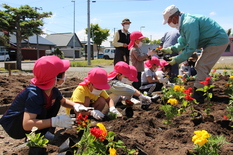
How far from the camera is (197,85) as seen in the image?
4.41 metres

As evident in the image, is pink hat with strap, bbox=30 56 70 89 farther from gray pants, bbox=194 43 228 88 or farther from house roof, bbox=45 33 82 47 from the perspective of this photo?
house roof, bbox=45 33 82 47

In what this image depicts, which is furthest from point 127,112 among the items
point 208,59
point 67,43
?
point 67,43

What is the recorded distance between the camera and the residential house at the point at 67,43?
51125 millimetres

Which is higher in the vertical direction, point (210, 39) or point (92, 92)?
point (210, 39)

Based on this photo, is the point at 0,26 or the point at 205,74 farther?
the point at 0,26

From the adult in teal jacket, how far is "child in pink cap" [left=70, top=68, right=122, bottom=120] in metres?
1.80

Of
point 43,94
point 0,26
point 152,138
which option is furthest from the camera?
point 0,26

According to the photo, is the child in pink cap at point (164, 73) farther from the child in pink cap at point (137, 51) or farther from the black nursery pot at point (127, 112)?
the black nursery pot at point (127, 112)

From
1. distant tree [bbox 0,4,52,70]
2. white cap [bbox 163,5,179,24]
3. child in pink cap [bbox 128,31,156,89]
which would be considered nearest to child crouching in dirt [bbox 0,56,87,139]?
white cap [bbox 163,5,179,24]

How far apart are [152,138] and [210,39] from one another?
264 centimetres

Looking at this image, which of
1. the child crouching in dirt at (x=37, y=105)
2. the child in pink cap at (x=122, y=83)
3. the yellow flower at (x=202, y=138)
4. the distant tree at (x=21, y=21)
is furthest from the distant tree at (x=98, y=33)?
the yellow flower at (x=202, y=138)

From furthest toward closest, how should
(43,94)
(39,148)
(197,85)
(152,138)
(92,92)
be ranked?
(197,85) → (92,92) → (152,138) → (43,94) → (39,148)

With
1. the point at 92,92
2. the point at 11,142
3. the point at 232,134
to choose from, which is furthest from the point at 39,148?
the point at 232,134

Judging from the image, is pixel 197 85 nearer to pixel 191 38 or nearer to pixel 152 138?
pixel 191 38
